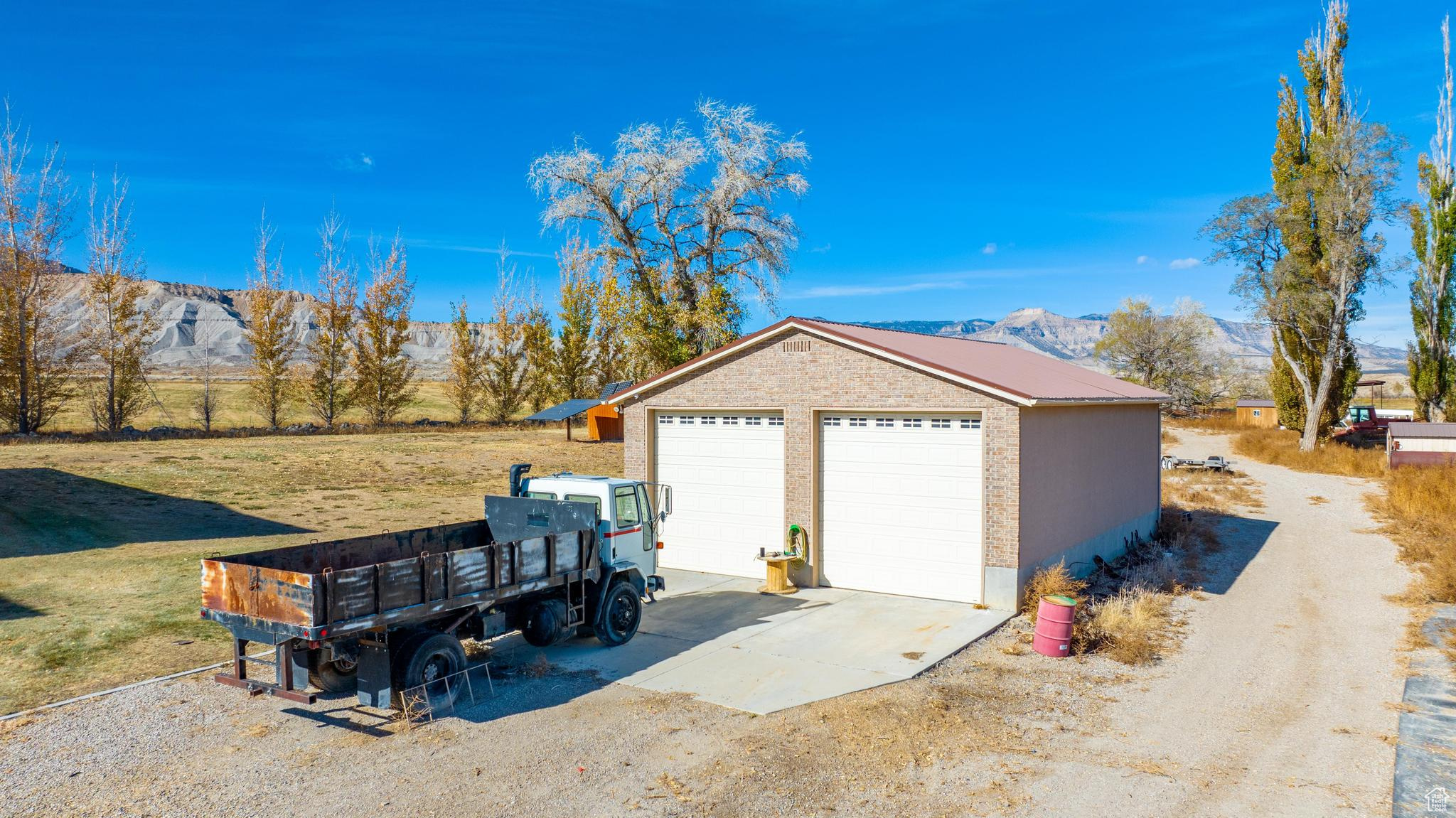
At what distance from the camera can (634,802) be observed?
715cm

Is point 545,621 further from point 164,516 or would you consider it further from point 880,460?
point 164,516

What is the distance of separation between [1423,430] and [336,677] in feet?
131

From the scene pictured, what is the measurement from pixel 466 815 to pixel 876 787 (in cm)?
350

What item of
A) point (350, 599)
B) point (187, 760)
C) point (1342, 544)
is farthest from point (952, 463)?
point (1342, 544)

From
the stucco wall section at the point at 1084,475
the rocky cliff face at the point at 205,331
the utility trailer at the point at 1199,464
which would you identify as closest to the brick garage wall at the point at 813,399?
the stucco wall section at the point at 1084,475

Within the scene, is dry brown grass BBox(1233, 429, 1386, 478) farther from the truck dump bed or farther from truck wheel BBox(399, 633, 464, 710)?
truck wheel BBox(399, 633, 464, 710)

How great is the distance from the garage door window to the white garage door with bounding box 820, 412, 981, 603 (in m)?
4.70

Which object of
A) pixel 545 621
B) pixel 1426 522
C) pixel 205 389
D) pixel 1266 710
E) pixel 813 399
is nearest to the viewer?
pixel 1266 710

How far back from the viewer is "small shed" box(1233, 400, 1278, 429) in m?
65.1

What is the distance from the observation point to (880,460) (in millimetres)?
15039

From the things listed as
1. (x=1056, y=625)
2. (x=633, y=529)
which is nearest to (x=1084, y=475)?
(x=1056, y=625)

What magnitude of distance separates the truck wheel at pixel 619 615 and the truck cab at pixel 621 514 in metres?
0.22

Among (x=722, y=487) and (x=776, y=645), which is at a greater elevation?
(x=722, y=487)

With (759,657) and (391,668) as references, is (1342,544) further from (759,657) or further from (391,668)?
(391,668)
